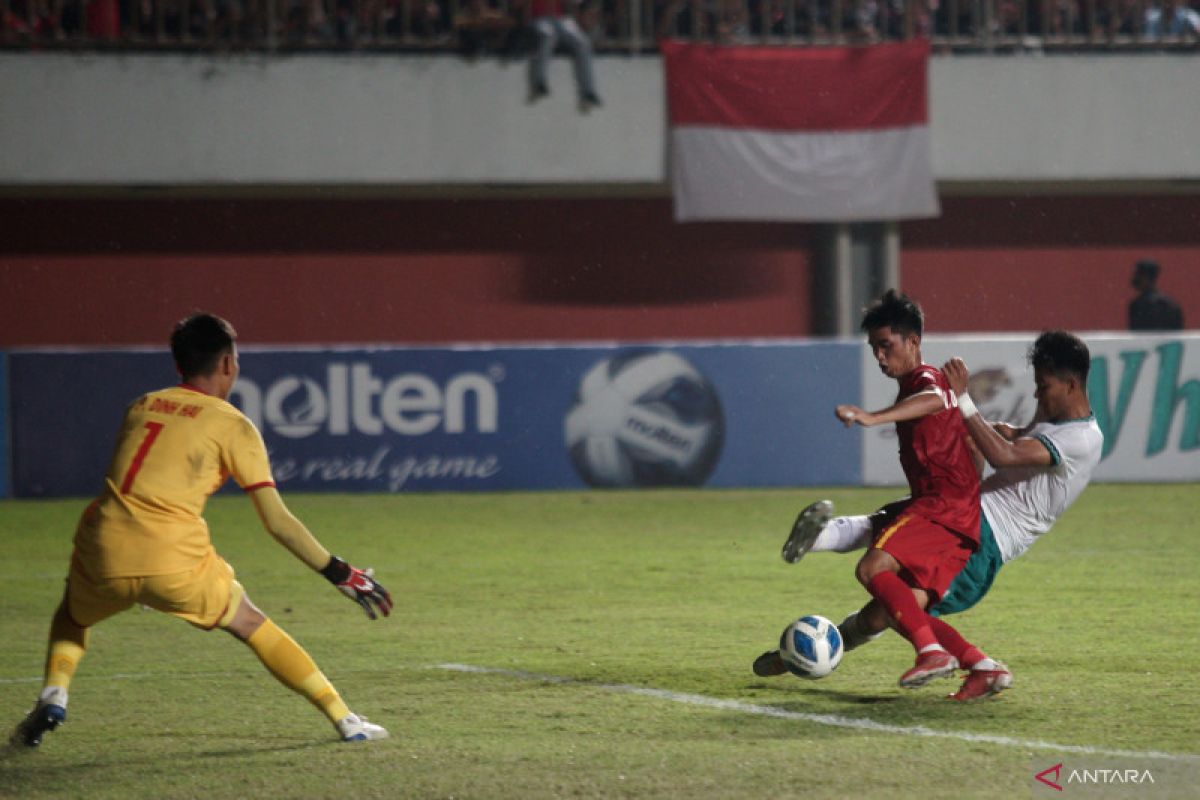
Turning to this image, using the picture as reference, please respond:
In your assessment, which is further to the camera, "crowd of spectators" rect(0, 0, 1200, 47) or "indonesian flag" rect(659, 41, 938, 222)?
"indonesian flag" rect(659, 41, 938, 222)

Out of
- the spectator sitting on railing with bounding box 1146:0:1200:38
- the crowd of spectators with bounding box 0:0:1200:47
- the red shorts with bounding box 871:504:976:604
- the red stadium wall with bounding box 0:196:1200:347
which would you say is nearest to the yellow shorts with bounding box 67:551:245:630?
the red shorts with bounding box 871:504:976:604

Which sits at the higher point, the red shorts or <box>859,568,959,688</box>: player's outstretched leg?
the red shorts

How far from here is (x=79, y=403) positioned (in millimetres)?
18016

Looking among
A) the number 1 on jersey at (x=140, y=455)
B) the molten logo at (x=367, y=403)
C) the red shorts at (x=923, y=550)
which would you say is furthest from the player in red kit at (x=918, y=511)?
the molten logo at (x=367, y=403)

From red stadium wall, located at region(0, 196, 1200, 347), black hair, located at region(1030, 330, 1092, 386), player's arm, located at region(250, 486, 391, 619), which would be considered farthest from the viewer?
red stadium wall, located at region(0, 196, 1200, 347)

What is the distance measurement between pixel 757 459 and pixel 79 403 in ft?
21.5

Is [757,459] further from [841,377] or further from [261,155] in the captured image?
[261,155]

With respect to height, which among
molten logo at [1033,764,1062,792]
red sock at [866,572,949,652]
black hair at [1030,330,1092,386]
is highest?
black hair at [1030,330,1092,386]

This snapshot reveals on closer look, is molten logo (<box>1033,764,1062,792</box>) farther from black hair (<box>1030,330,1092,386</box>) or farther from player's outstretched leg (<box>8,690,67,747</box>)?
player's outstretched leg (<box>8,690,67,747</box>)

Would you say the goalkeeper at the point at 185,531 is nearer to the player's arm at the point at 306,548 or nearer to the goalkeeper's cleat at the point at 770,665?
the player's arm at the point at 306,548

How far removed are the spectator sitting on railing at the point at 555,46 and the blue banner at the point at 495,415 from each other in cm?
530

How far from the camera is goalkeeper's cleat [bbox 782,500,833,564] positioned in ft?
24.3

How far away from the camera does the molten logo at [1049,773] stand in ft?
19.2

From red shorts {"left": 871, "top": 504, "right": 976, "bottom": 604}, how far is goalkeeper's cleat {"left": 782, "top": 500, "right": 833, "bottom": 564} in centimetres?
24
